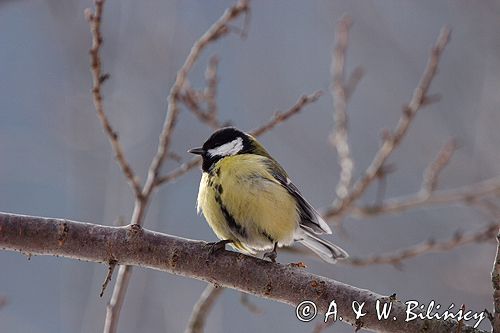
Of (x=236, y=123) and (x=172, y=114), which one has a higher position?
(x=236, y=123)

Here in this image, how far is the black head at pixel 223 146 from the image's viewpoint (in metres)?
3.16

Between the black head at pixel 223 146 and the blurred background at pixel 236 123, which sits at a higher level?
the blurred background at pixel 236 123

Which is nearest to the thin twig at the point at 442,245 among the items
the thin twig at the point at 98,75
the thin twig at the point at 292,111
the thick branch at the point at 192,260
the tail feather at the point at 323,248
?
the tail feather at the point at 323,248

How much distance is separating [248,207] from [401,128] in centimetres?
85

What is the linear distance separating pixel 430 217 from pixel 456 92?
1337 mm

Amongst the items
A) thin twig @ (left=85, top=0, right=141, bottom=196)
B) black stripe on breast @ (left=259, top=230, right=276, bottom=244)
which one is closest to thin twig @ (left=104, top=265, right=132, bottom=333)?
thin twig @ (left=85, top=0, right=141, bottom=196)

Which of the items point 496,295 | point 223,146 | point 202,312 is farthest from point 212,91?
point 496,295

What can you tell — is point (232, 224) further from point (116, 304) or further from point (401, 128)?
point (401, 128)

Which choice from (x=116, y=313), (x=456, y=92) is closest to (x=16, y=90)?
(x=456, y=92)

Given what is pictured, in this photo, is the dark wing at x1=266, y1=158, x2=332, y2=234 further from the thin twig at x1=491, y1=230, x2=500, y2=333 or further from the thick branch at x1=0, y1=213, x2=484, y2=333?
the thin twig at x1=491, y1=230, x2=500, y2=333

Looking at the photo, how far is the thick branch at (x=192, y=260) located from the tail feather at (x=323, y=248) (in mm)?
730

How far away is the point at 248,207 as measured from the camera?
2.83 meters

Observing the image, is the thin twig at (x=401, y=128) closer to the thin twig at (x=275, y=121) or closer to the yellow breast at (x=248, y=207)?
the yellow breast at (x=248, y=207)

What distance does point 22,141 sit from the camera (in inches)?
237
